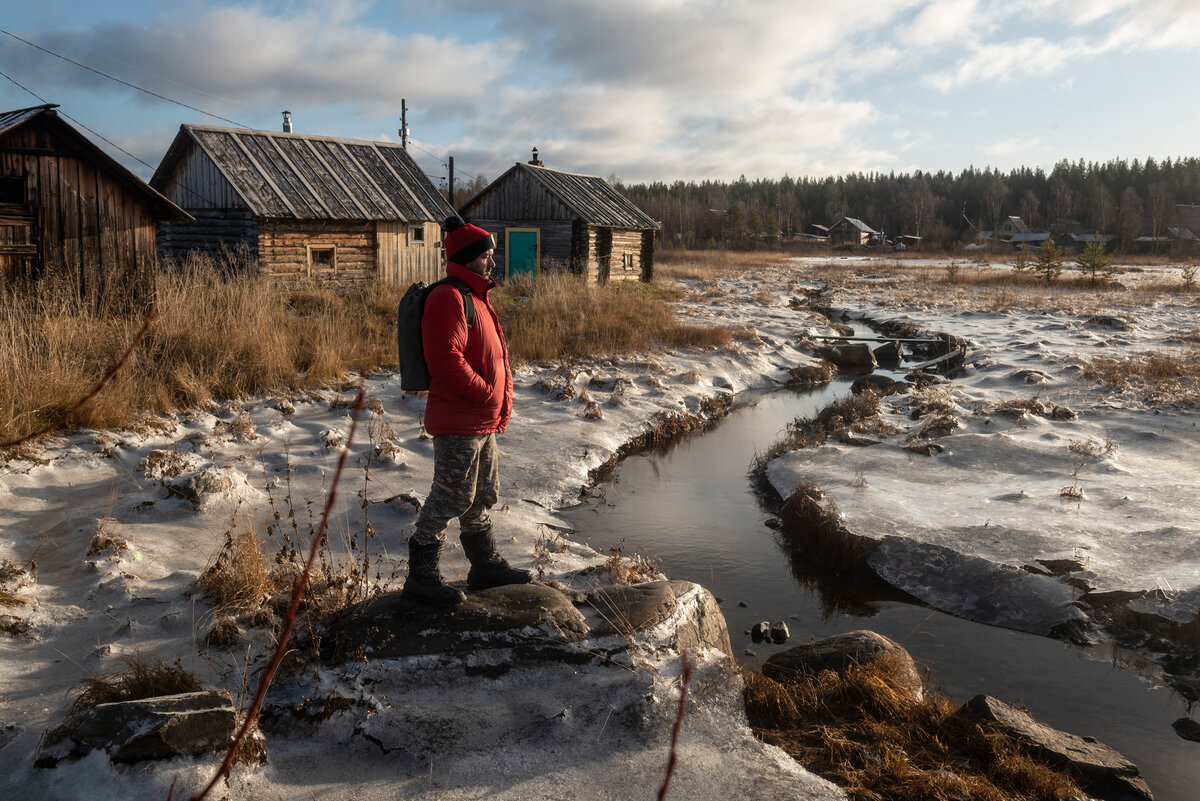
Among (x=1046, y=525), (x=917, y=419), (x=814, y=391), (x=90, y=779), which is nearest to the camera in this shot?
(x=90, y=779)

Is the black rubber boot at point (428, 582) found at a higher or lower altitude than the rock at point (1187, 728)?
higher

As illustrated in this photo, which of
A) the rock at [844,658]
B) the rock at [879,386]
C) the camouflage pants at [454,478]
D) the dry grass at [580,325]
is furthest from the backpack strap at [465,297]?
the rock at [879,386]

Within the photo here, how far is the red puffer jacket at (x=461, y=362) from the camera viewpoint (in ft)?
12.3

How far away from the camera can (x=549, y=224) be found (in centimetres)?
2314

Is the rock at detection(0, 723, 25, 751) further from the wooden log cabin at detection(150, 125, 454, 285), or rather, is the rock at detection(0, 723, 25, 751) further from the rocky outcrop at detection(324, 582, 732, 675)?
the wooden log cabin at detection(150, 125, 454, 285)

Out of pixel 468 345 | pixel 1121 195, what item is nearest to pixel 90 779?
pixel 468 345

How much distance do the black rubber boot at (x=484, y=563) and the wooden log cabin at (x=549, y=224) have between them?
17.7 metres

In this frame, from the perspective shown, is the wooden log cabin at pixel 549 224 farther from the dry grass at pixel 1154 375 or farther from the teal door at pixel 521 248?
the dry grass at pixel 1154 375

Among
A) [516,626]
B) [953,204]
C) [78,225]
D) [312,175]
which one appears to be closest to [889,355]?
[312,175]

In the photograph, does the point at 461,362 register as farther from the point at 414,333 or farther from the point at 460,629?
the point at 460,629

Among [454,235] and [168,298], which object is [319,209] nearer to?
[168,298]

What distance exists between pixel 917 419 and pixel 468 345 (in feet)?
27.9

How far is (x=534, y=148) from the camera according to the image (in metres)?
24.8

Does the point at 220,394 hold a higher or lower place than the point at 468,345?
lower
